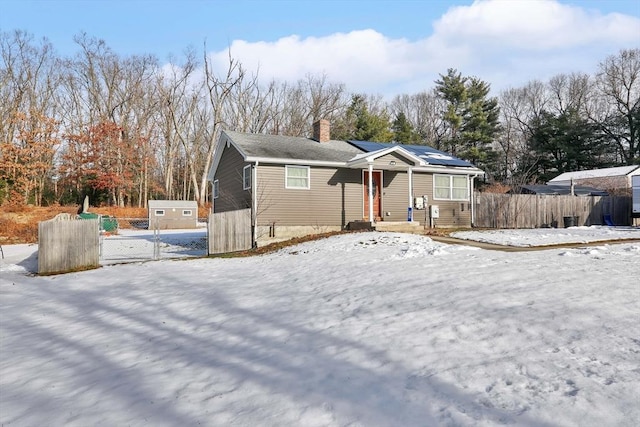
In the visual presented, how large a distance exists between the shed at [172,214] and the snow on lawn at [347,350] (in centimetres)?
2556

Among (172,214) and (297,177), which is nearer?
(297,177)

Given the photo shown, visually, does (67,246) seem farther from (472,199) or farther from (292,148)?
(472,199)

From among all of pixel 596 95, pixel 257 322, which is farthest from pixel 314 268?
pixel 596 95

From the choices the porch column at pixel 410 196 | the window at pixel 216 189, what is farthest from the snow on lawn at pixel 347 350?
the window at pixel 216 189

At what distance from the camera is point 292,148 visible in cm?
1944

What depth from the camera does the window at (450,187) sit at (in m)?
21.2

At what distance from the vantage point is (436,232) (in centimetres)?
1823

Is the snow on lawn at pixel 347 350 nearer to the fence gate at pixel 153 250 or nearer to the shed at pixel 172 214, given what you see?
the fence gate at pixel 153 250

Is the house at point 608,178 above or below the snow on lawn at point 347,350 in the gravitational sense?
above

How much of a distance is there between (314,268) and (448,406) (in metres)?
7.23

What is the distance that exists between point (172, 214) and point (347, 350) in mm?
32276

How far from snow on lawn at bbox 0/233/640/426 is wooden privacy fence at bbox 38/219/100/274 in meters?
4.04

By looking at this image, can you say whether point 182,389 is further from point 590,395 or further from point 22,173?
point 22,173

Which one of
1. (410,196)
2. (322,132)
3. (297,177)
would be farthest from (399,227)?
(322,132)
